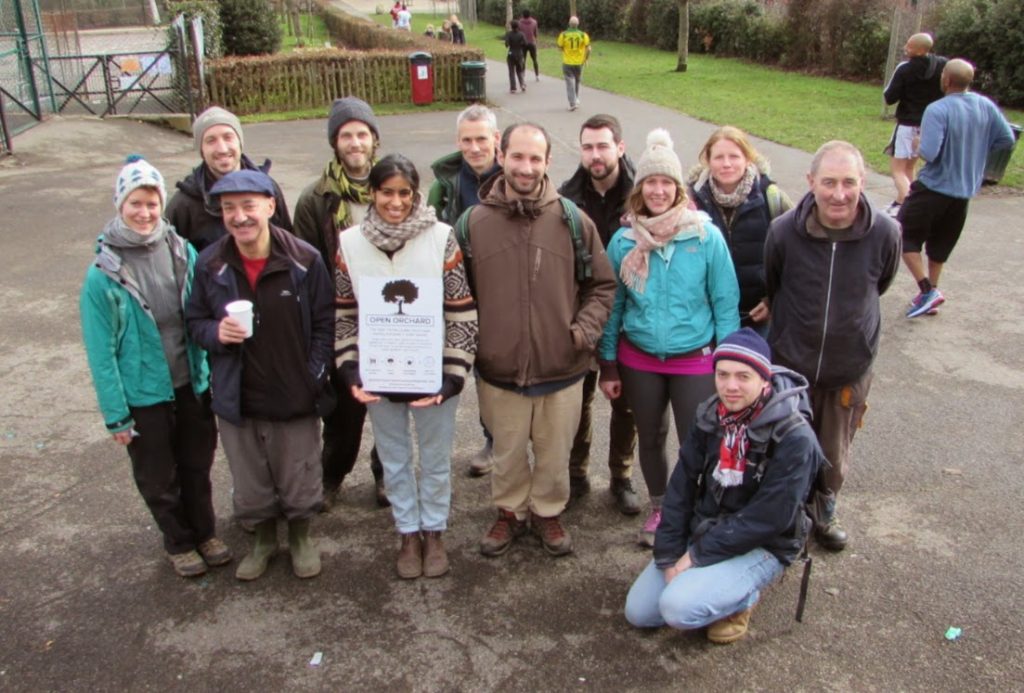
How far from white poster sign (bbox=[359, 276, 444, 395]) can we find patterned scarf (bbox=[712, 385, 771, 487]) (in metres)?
1.22

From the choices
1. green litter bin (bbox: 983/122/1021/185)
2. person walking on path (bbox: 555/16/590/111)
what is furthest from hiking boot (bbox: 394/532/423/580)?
person walking on path (bbox: 555/16/590/111)

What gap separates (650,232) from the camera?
3.84 m

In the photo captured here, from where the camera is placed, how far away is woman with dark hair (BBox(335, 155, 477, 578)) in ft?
11.9

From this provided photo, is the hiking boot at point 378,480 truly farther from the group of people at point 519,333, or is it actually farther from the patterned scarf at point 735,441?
the patterned scarf at point 735,441

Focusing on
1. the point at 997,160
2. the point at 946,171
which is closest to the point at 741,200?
the point at 946,171

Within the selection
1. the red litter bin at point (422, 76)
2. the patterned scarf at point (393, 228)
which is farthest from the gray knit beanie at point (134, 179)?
the red litter bin at point (422, 76)

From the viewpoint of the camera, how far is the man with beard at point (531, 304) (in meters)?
3.73

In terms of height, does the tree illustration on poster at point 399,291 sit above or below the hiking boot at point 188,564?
above

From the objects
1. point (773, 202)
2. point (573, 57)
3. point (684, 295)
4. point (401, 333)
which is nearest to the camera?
point (401, 333)

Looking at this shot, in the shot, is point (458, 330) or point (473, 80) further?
point (473, 80)

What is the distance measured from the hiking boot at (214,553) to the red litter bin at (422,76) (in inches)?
630

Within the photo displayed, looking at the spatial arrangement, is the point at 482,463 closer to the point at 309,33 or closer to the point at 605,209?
the point at 605,209

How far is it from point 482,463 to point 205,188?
2.13 m

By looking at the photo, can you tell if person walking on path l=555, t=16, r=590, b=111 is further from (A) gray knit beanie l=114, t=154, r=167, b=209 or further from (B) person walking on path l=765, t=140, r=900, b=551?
(A) gray knit beanie l=114, t=154, r=167, b=209
